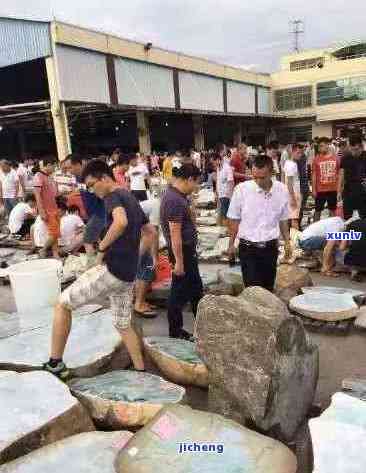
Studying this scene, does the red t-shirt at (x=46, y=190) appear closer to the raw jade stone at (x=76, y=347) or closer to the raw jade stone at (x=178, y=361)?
the raw jade stone at (x=76, y=347)

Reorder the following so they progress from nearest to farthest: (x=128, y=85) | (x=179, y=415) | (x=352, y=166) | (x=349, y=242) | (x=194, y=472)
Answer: (x=194, y=472), (x=179, y=415), (x=349, y=242), (x=352, y=166), (x=128, y=85)

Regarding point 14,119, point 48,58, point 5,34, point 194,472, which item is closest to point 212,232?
point 194,472

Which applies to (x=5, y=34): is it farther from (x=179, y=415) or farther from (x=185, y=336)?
(x=179, y=415)

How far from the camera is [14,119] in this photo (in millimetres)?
20281

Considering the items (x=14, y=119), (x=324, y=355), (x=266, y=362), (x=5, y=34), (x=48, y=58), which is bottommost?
(x=324, y=355)

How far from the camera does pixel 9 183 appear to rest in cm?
984

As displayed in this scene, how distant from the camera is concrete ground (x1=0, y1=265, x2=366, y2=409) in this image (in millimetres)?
3189

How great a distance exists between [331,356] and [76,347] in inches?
82.2

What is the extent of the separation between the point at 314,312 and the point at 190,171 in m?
1.83

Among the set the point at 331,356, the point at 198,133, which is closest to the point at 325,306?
the point at 331,356

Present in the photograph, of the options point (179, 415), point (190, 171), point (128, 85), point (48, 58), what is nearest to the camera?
point (179, 415)

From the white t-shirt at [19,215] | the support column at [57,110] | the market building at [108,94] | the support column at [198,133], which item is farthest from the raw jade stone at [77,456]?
the support column at [198,133]

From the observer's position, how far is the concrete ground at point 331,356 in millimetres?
3189

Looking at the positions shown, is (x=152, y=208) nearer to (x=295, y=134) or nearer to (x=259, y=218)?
(x=259, y=218)
